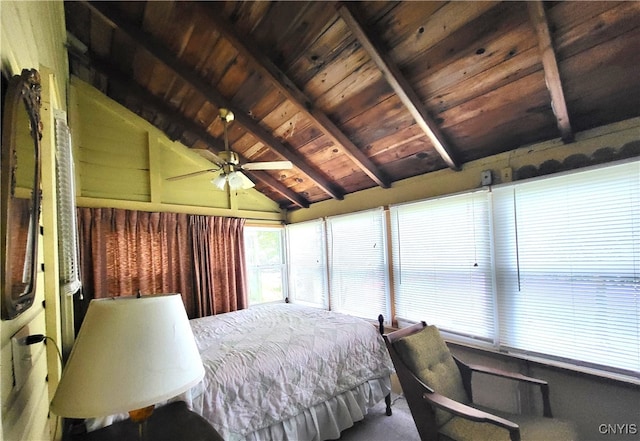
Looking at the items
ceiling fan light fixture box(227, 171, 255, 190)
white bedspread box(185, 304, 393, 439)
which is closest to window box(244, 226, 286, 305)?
white bedspread box(185, 304, 393, 439)

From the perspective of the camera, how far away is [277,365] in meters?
2.16

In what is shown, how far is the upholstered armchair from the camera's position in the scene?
1.66m

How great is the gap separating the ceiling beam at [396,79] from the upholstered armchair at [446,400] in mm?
1592

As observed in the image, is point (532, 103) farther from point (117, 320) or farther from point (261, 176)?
point (261, 176)

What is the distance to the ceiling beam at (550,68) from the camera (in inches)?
62.0

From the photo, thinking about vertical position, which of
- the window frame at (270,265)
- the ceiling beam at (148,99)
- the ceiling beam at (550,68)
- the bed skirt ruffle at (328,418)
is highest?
the ceiling beam at (148,99)

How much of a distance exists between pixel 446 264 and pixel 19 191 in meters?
2.98

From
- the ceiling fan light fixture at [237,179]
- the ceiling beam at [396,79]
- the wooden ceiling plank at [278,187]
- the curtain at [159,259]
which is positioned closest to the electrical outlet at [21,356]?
the ceiling fan light fixture at [237,179]

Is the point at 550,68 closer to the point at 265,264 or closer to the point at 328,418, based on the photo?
the point at 328,418

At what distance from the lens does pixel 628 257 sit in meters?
1.93

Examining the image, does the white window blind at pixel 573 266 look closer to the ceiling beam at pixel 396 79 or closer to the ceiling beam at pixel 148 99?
the ceiling beam at pixel 396 79

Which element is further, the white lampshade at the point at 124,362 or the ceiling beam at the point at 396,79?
the ceiling beam at the point at 396,79

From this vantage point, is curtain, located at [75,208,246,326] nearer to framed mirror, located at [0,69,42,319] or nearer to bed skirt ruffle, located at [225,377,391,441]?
bed skirt ruffle, located at [225,377,391,441]

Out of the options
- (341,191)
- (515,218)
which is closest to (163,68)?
(341,191)
